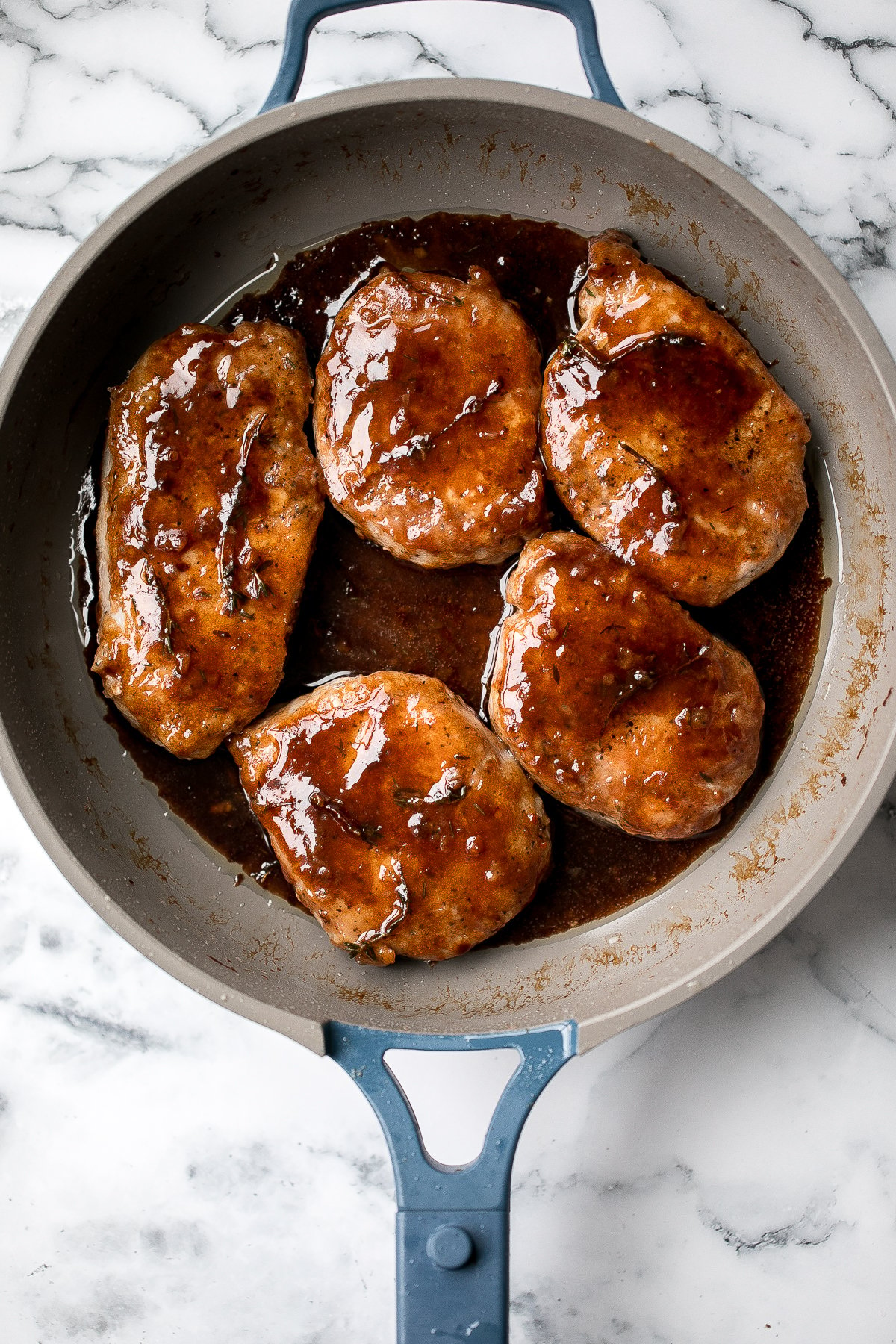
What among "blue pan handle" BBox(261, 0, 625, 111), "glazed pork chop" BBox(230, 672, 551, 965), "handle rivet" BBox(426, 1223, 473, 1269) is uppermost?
"blue pan handle" BBox(261, 0, 625, 111)

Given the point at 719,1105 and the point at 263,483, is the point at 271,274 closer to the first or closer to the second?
the point at 263,483

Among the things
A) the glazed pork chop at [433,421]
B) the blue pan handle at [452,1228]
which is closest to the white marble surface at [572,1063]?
the blue pan handle at [452,1228]

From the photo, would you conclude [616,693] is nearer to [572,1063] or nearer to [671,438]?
[671,438]

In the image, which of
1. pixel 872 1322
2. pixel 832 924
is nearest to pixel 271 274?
pixel 832 924

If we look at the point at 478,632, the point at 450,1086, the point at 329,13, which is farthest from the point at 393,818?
the point at 329,13

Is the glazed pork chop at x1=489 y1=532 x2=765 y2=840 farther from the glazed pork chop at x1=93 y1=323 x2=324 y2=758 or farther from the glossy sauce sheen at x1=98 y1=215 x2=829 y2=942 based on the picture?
the glazed pork chop at x1=93 y1=323 x2=324 y2=758

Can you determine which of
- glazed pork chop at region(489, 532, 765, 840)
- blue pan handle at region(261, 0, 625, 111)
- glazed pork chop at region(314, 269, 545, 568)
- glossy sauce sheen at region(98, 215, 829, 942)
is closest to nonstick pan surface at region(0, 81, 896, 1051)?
glossy sauce sheen at region(98, 215, 829, 942)
